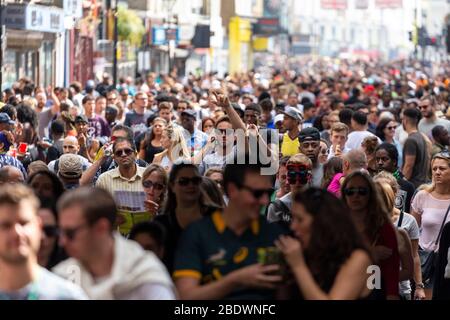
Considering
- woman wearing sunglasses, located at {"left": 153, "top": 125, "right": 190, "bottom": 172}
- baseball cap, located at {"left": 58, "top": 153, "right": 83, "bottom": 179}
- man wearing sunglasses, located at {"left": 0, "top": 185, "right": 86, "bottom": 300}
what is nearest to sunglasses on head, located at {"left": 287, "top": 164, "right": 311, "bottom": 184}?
baseball cap, located at {"left": 58, "top": 153, "right": 83, "bottom": 179}

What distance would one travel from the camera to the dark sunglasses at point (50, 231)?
24.3 ft

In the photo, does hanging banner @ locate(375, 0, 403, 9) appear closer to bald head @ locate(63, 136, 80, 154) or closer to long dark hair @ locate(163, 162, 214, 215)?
bald head @ locate(63, 136, 80, 154)

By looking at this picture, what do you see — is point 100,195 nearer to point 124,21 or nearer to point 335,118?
point 335,118

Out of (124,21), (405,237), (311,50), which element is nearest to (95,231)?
(405,237)

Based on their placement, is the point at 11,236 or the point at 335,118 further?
the point at 335,118

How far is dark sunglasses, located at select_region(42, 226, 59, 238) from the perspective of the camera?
741 centimetres

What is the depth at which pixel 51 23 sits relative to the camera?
124 feet

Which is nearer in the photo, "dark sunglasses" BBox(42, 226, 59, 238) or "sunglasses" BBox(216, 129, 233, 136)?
"dark sunglasses" BBox(42, 226, 59, 238)

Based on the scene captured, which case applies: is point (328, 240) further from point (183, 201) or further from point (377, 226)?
point (183, 201)

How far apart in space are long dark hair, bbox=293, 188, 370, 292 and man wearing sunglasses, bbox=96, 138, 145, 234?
4.23m

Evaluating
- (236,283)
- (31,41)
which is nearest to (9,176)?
(236,283)

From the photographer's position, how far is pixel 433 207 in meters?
12.5

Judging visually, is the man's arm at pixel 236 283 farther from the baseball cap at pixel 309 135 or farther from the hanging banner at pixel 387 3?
the hanging banner at pixel 387 3

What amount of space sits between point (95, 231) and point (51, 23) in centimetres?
3159
